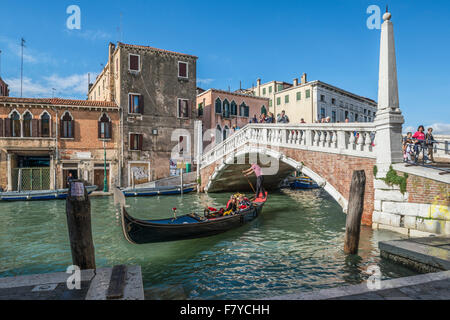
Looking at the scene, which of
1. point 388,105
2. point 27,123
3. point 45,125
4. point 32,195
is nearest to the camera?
point 388,105

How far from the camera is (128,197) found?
45.8 feet

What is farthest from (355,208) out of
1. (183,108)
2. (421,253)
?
(183,108)

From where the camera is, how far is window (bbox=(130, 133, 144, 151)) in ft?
53.3

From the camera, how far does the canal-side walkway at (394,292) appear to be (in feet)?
7.72

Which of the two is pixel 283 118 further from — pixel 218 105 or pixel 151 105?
pixel 218 105

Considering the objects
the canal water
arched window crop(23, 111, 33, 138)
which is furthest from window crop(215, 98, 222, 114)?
the canal water

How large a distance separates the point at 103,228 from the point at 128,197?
20.9 ft

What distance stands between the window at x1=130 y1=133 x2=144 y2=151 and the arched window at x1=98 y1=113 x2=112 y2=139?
3.62 ft

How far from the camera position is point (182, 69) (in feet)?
57.9

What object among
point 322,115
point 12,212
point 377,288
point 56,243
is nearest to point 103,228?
point 56,243

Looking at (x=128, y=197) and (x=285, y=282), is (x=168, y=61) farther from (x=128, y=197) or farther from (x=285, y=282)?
(x=285, y=282)

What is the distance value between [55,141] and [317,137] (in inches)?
490

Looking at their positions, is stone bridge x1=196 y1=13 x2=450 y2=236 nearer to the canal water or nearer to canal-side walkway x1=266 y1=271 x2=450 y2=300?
the canal water

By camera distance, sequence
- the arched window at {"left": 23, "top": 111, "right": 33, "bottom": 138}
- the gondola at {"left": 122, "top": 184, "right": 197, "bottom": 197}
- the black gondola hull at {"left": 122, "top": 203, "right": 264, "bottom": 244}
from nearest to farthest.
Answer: the black gondola hull at {"left": 122, "top": 203, "right": 264, "bottom": 244} < the gondola at {"left": 122, "top": 184, "right": 197, "bottom": 197} < the arched window at {"left": 23, "top": 111, "right": 33, "bottom": 138}
